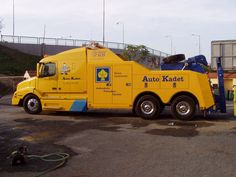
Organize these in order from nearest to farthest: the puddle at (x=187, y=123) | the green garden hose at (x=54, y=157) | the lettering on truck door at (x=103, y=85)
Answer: the green garden hose at (x=54, y=157) < the puddle at (x=187, y=123) < the lettering on truck door at (x=103, y=85)

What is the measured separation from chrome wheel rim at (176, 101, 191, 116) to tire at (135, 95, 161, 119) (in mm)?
791

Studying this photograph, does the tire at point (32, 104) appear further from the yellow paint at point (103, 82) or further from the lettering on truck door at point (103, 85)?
the lettering on truck door at point (103, 85)

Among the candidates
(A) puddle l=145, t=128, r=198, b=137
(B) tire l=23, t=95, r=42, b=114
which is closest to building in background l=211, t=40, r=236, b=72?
(A) puddle l=145, t=128, r=198, b=137

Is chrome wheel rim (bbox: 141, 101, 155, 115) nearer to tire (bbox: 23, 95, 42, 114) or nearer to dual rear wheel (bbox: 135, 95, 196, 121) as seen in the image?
dual rear wheel (bbox: 135, 95, 196, 121)

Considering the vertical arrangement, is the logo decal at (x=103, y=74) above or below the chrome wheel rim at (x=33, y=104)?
above

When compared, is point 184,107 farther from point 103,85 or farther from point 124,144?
point 124,144

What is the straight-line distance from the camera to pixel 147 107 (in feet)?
54.8

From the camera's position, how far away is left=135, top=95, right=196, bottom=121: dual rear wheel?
1616cm

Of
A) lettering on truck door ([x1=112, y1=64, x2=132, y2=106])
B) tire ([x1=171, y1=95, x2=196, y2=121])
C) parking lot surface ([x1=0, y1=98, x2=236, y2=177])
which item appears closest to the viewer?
parking lot surface ([x1=0, y1=98, x2=236, y2=177])

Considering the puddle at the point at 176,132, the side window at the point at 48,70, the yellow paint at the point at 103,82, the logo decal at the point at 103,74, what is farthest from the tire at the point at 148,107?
the side window at the point at 48,70

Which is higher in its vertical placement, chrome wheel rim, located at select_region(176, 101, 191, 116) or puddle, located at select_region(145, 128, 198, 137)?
chrome wheel rim, located at select_region(176, 101, 191, 116)

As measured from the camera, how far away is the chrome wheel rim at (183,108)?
638 inches

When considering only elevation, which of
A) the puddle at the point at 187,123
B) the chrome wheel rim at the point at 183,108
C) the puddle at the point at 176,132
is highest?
the chrome wheel rim at the point at 183,108

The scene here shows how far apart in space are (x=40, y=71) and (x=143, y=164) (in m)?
11.0
